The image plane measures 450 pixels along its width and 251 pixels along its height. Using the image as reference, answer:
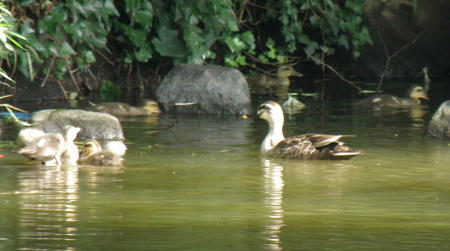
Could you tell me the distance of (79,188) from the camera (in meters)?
7.55

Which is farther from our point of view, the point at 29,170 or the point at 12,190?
the point at 29,170

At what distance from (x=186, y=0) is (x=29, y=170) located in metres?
7.41

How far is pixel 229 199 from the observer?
23.5 feet

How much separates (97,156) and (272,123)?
2104mm

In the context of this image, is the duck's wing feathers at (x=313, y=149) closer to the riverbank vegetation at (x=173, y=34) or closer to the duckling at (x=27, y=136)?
the duckling at (x=27, y=136)

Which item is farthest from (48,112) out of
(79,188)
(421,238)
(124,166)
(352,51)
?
(352,51)

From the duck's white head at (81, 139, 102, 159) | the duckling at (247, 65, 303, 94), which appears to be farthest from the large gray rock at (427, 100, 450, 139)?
the duckling at (247, 65, 303, 94)

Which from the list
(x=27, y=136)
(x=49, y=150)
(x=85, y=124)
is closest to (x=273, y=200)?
(x=49, y=150)

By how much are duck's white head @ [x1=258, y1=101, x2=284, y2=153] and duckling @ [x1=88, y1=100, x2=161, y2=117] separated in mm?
2860

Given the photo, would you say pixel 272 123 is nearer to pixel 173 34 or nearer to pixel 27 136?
pixel 27 136

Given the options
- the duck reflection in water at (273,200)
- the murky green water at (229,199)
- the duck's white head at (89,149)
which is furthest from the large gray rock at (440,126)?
the duck's white head at (89,149)

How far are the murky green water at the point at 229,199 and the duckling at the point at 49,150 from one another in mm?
129

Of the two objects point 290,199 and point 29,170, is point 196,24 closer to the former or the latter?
point 29,170

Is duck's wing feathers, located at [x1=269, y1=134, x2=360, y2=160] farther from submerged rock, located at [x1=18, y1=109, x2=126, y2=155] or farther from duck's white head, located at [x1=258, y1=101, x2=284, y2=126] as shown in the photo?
submerged rock, located at [x1=18, y1=109, x2=126, y2=155]
